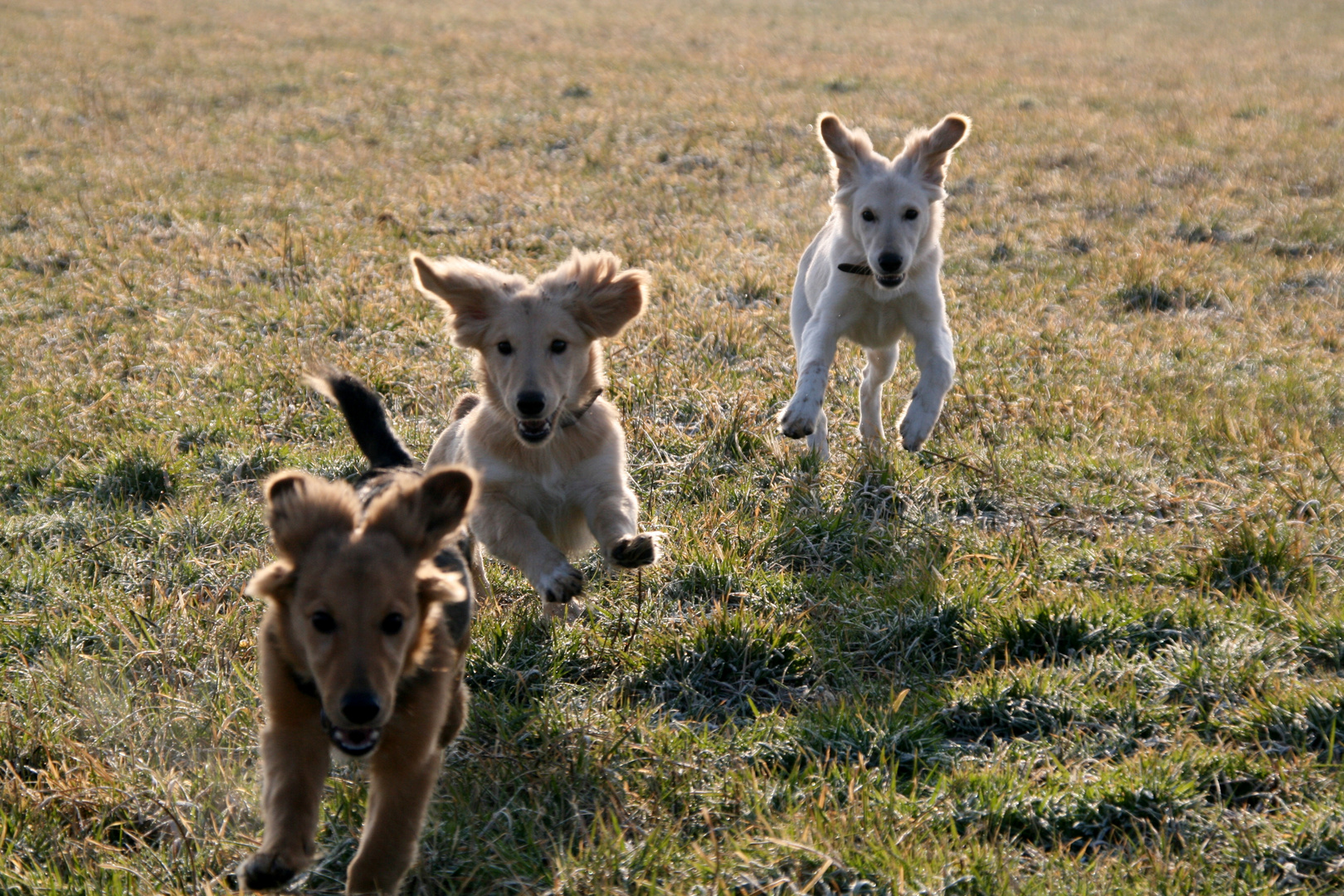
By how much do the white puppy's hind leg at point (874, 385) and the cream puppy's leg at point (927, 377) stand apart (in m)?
0.27

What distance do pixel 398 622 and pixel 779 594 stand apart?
205 cm

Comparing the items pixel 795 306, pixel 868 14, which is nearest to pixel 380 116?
pixel 795 306

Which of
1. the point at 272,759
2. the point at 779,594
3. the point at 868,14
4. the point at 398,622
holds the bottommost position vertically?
the point at 779,594

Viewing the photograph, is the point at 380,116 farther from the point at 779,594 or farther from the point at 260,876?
the point at 260,876

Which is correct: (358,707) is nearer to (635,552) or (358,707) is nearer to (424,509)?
(424,509)

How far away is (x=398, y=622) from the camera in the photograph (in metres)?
2.82

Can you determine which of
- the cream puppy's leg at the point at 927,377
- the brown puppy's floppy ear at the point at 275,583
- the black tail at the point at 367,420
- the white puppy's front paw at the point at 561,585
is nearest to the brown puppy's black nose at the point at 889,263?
the cream puppy's leg at the point at 927,377

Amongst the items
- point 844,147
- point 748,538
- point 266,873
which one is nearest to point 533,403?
point 748,538

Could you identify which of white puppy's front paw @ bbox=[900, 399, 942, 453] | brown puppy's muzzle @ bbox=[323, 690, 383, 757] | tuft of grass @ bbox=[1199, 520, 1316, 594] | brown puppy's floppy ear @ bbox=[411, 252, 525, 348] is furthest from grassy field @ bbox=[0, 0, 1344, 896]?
brown puppy's floppy ear @ bbox=[411, 252, 525, 348]

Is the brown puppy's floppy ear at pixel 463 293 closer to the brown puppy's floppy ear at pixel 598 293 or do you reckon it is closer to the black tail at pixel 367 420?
the brown puppy's floppy ear at pixel 598 293

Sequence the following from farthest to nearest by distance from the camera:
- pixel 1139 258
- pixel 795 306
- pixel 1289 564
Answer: pixel 1139 258 → pixel 795 306 → pixel 1289 564

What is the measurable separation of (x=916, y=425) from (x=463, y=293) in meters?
2.23

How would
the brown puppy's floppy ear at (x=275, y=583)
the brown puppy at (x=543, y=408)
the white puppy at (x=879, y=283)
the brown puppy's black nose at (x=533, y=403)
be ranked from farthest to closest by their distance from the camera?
the white puppy at (x=879, y=283)
the brown puppy at (x=543, y=408)
the brown puppy's black nose at (x=533, y=403)
the brown puppy's floppy ear at (x=275, y=583)

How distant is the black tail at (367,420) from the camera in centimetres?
409
